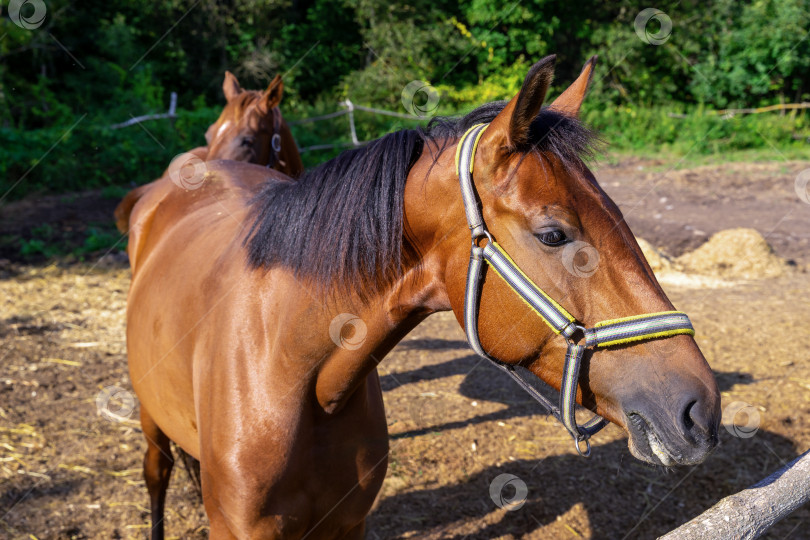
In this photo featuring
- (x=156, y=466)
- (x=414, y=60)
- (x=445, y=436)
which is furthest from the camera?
(x=414, y=60)

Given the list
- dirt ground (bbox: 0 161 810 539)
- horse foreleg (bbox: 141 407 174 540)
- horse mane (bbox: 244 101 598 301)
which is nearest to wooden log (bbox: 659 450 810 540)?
dirt ground (bbox: 0 161 810 539)

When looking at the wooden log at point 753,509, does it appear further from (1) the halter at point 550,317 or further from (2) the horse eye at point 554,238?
(2) the horse eye at point 554,238

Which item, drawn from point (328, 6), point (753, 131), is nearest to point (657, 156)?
point (753, 131)

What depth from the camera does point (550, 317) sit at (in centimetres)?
143

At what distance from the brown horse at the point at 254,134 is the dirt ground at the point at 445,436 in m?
2.06

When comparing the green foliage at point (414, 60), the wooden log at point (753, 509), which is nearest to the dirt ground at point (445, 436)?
the wooden log at point (753, 509)

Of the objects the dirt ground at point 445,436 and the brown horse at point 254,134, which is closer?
the dirt ground at point 445,436

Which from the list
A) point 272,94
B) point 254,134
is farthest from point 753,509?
point 272,94

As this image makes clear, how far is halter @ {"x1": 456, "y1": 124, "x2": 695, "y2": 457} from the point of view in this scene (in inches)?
54.9

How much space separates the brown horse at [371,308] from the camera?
1.42 metres

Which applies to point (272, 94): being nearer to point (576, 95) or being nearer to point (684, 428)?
point (576, 95)

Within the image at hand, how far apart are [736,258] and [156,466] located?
7222 millimetres

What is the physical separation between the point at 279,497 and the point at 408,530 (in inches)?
66.8

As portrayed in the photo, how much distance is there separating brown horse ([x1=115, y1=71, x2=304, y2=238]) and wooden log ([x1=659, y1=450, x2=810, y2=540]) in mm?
4174
